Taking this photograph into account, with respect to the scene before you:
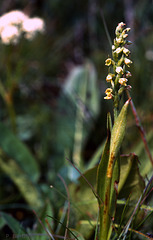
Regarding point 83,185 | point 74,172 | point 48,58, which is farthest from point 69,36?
point 83,185

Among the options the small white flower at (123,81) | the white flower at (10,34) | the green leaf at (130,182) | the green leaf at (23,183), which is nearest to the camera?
the small white flower at (123,81)

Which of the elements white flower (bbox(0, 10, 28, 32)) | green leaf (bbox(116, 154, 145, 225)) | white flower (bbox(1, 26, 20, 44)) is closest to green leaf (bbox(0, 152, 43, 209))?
green leaf (bbox(116, 154, 145, 225))

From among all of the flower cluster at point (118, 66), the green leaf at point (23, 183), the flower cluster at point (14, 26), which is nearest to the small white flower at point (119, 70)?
the flower cluster at point (118, 66)

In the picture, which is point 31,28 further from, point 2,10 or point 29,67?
point 2,10

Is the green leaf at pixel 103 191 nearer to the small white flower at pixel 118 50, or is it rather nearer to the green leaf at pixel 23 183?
the small white flower at pixel 118 50

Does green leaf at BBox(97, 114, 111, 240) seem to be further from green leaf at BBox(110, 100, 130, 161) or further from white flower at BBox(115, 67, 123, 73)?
white flower at BBox(115, 67, 123, 73)

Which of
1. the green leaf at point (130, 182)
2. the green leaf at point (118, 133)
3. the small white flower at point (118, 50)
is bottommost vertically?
the green leaf at point (130, 182)

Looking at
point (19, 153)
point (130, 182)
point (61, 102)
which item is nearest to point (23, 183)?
point (19, 153)
